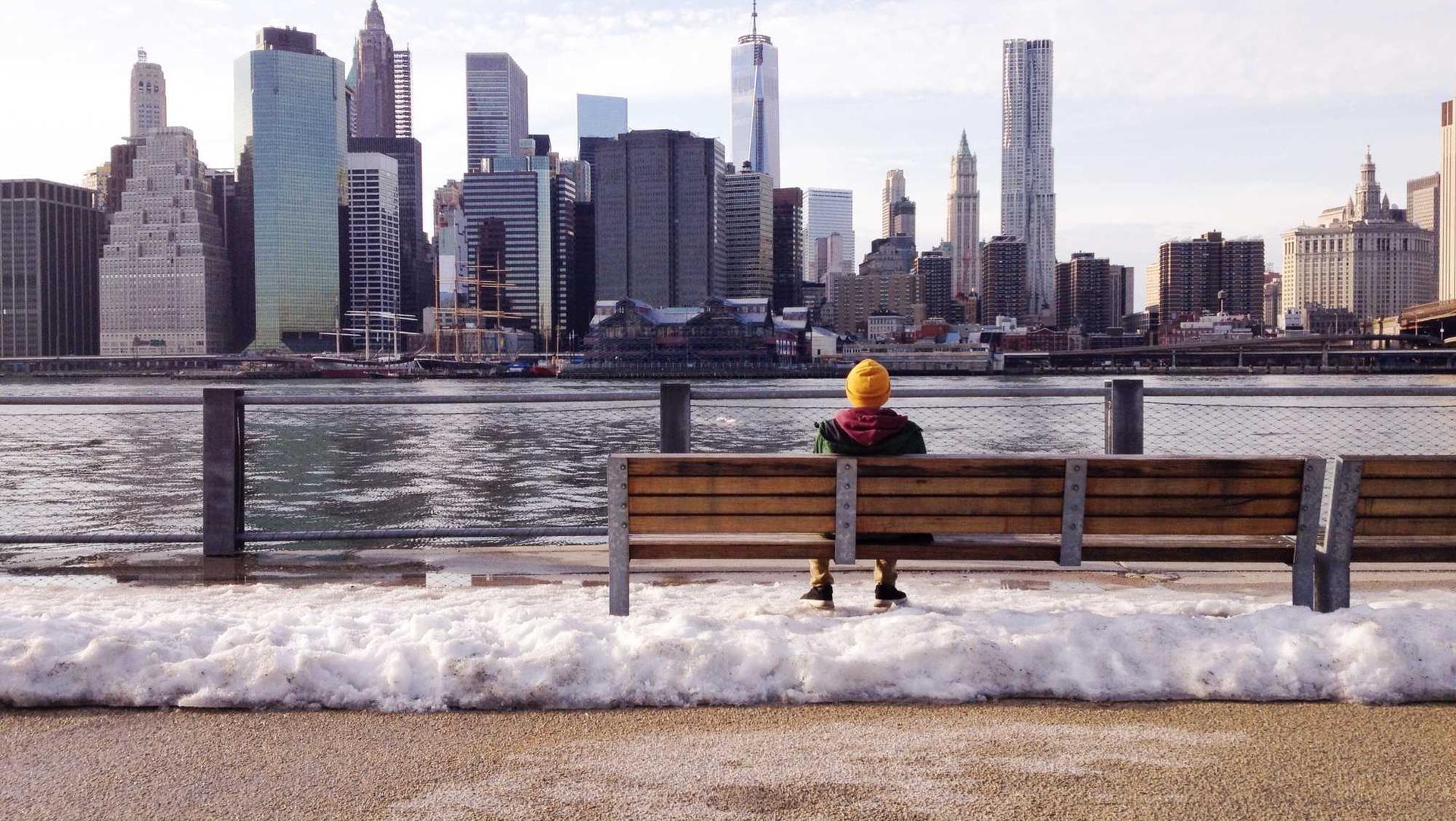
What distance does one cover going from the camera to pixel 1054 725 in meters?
4.32

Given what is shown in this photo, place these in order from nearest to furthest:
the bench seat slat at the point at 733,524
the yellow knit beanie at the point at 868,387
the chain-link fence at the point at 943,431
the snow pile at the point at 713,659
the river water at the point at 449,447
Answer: the snow pile at the point at 713,659 → the bench seat slat at the point at 733,524 → the yellow knit beanie at the point at 868,387 → the river water at the point at 449,447 → the chain-link fence at the point at 943,431

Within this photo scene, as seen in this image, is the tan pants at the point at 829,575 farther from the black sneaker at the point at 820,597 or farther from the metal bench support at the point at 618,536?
the metal bench support at the point at 618,536

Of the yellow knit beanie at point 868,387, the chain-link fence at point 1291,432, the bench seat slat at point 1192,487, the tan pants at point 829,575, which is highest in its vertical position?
the yellow knit beanie at point 868,387

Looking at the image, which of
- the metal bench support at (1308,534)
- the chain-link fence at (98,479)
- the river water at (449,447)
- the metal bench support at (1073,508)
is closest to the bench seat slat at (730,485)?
the metal bench support at (1073,508)

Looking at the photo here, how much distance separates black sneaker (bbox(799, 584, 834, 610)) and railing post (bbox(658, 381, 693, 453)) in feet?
6.30

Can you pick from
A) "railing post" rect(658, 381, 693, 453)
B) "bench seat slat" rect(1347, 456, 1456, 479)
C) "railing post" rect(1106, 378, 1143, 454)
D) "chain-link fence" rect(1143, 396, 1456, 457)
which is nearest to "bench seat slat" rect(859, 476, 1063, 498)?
"bench seat slat" rect(1347, 456, 1456, 479)

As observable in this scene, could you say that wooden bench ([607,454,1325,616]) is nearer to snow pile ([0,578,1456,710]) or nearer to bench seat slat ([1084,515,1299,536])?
bench seat slat ([1084,515,1299,536])

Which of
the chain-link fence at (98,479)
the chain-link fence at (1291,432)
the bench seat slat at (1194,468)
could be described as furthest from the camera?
the chain-link fence at (1291,432)

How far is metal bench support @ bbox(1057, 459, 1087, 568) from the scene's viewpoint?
5340 millimetres

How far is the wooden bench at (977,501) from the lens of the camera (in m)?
5.35

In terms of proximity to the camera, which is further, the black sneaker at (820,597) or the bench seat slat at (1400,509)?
the black sneaker at (820,597)

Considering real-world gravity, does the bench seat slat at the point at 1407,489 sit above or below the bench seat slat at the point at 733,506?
above

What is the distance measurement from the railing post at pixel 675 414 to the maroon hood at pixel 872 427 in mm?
2050

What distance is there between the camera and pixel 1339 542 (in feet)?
17.9
